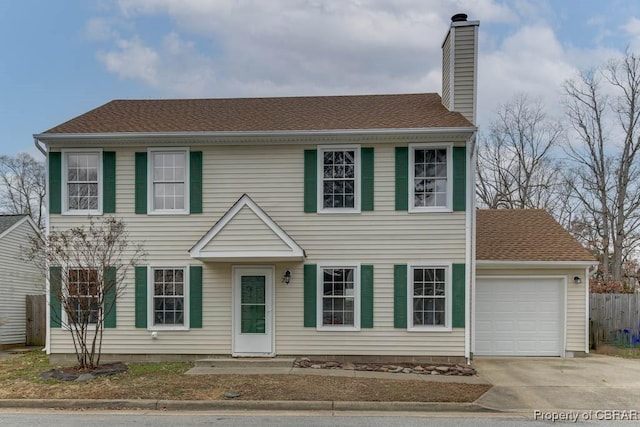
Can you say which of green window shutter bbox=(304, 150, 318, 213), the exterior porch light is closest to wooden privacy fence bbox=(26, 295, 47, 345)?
the exterior porch light

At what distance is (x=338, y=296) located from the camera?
1179 centimetres

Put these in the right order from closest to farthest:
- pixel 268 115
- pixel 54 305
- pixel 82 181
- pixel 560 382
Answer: pixel 560 382 < pixel 54 305 < pixel 82 181 < pixel 268 115

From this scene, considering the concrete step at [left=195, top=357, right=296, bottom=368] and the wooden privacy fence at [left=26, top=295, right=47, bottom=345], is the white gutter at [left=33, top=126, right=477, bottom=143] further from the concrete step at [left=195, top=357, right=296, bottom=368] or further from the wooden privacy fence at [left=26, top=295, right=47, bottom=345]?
the wooden privacy fence at [left=26, top=295, right=47, bottom=345]

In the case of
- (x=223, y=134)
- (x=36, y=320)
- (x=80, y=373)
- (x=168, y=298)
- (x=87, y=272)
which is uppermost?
(x=223, y=134)

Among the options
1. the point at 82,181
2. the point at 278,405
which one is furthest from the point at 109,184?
the point at 278,405

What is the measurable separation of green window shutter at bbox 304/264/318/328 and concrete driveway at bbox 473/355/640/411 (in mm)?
3786

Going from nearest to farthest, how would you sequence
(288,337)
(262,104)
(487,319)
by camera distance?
(288,337) → (487,319) → (262,104)

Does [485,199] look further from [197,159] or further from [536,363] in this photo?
[197,159]

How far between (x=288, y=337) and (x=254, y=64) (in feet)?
39.1

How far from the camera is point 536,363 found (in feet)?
39.2

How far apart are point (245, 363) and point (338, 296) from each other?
2543 millimetres

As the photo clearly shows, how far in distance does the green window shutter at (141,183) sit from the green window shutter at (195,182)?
1.07m

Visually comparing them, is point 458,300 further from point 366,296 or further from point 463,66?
point 463,66

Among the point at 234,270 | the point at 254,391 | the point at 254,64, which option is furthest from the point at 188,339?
the point at 254,64
